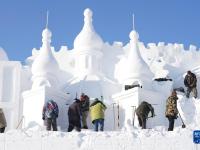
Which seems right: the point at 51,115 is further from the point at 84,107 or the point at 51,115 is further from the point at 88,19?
the point at 88,19

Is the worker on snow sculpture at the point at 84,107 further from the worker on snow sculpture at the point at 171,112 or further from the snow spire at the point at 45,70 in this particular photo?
the snow spire at the point at 45,70

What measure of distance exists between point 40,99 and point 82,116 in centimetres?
428

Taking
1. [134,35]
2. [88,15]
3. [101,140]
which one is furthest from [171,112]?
[88,15]

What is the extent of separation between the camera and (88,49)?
3669 cm

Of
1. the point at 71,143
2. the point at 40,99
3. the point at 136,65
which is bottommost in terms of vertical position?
the point at 71,143

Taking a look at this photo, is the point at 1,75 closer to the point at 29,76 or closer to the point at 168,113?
the point at 29,76

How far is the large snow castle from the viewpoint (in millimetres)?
30875

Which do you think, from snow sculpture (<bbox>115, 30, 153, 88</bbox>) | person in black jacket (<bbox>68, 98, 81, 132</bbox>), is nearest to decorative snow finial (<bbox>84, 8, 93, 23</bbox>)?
snow sculpture (<bbox>115, 30, 153, 88</bbox>)

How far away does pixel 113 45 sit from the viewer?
1572 inches

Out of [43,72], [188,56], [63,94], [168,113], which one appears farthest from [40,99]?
[188,56]

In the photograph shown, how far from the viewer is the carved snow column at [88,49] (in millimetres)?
36375

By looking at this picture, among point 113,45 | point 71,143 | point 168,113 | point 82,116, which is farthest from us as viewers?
point 113,45

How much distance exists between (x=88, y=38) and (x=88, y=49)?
2.09 feet

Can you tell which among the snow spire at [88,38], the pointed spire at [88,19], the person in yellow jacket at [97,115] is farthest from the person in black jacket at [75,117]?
the pointed spire at [88,19]
